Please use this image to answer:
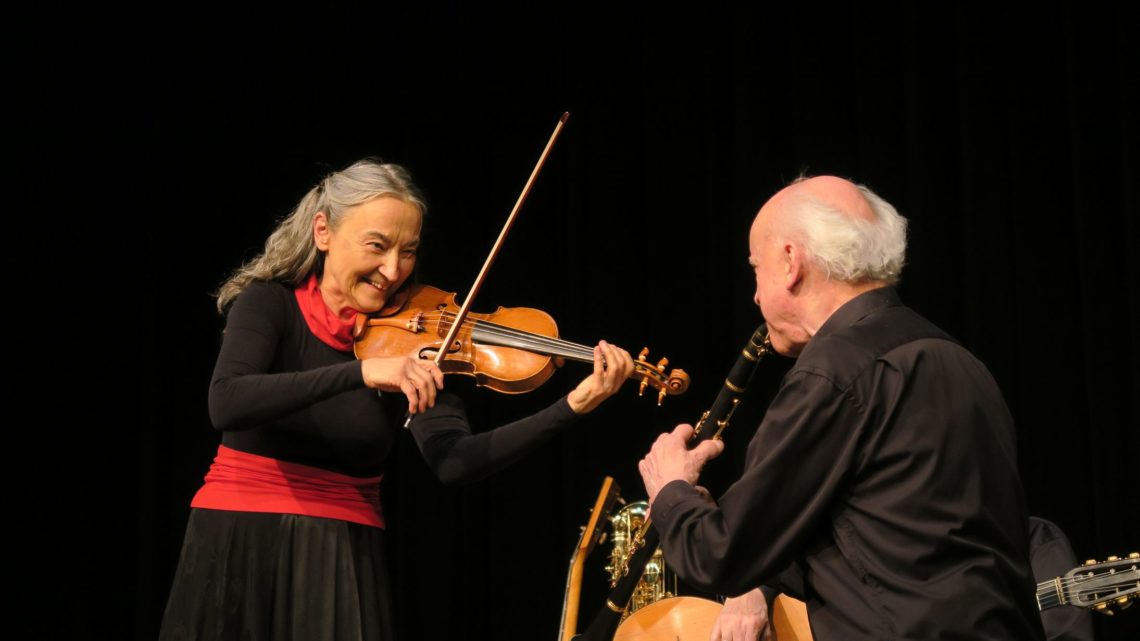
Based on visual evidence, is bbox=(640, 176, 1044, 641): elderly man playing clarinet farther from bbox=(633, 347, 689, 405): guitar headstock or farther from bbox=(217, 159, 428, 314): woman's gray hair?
bbox=(217, 159, 428, 314): woman's gray hair

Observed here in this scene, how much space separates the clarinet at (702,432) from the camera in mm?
2039

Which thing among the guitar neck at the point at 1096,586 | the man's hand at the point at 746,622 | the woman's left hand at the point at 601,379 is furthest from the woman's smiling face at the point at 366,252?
the guitar neck at the point at 1096,586

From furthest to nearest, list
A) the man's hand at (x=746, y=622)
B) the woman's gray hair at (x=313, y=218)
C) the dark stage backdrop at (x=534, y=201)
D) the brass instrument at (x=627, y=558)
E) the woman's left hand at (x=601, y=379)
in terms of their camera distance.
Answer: the dark stage backdrop at (x=534, y=201)
the brass instrument at (x=627, y=558)
the woman's gray hair at (x=313, y=218)
the woman's left hand at (x=601, y=379)
the man's hand at (x=746, y=622)

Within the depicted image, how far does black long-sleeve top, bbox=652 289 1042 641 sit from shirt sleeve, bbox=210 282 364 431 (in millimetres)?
820

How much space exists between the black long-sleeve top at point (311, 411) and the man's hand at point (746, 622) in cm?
52

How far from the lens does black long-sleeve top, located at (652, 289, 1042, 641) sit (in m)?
1.50

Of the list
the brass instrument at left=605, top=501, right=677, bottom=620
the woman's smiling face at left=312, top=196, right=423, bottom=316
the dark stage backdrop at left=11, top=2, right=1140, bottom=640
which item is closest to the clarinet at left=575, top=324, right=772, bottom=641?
the brass instrument at left=605, top=501, right=677, bottom=620

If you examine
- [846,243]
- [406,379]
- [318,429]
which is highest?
[846,243]

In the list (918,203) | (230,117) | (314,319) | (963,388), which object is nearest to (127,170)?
(230,117)

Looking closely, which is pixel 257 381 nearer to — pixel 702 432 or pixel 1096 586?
pixel 702 432

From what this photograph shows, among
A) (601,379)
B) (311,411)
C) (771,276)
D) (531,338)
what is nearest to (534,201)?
(531,338)

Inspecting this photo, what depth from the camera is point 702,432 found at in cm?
204

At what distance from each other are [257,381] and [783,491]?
106cm

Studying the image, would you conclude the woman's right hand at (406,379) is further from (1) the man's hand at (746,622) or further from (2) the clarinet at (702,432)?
(1) the man's hand at (746,622)
